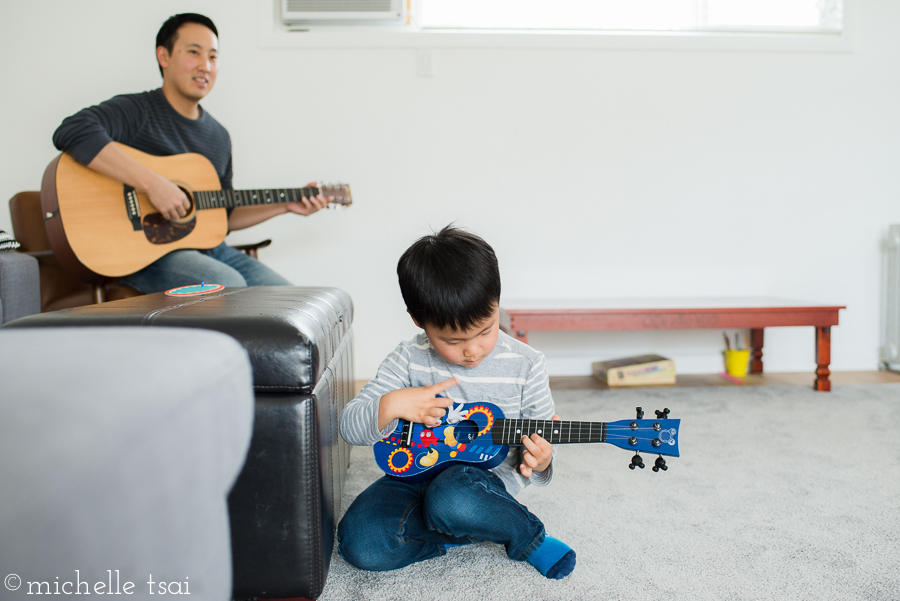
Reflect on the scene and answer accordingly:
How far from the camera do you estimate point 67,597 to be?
35 cm

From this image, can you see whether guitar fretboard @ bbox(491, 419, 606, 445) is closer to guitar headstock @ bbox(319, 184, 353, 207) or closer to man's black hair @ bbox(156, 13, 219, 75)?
guitar headstock @ bbox(319, 184, 353, 207)

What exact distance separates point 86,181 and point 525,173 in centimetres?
174

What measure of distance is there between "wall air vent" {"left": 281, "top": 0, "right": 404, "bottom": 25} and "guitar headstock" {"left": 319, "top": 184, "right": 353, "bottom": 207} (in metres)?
0.86

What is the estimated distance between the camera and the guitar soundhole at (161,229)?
172 cm

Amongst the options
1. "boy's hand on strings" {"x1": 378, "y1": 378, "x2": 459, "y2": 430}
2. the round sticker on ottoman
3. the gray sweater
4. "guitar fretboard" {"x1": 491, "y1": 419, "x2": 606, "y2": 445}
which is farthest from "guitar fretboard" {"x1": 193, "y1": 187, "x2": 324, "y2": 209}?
"guitar fretboard" {"x1": 491, "y1": 419, "x2": 606, "y2": 445}

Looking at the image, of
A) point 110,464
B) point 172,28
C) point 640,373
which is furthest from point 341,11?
point 110,464

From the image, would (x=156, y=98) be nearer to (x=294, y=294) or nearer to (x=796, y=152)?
(x=294, y=294)

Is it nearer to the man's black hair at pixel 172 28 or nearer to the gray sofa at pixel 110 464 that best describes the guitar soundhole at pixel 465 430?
the gray sofa at pixel 110 464

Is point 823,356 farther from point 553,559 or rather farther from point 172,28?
point 172,28

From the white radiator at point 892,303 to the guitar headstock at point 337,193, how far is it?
2465mm

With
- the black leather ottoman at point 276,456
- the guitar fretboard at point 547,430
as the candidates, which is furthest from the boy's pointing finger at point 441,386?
the black leather ottoman at point 276,456

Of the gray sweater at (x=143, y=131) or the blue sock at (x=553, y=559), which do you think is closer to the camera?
the blue sock at (x=553, y=559)

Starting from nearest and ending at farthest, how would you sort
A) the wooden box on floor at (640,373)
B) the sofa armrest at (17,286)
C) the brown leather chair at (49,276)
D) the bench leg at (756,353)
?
the sofa armrest at (17,286) → the brown leather chair at (49,276) → the wooden box on floor at (640,373) → the bench leg at (756,353)

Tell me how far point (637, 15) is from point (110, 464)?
295cm
